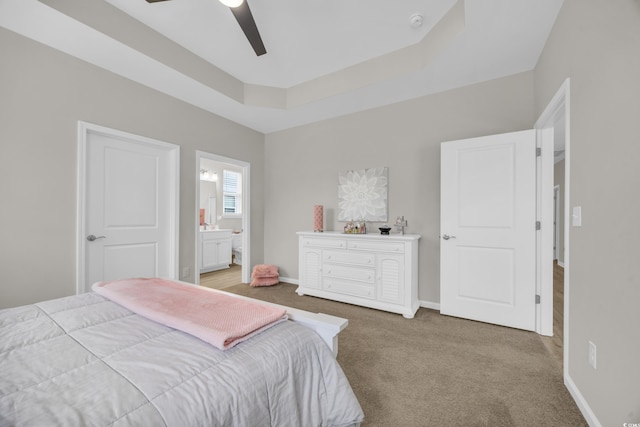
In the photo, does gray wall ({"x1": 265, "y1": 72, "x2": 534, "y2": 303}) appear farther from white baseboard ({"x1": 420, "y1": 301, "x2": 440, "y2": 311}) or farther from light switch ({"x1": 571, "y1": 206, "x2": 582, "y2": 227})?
light switch ({"x1": 571, "y1": 206, "x2": 582, "y2": 227})

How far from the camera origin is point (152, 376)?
2.75 feet

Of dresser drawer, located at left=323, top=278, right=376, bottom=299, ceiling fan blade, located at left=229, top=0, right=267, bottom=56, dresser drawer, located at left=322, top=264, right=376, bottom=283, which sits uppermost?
ceiling fan blade, located at left=229, top=0, right=267, bottom=56

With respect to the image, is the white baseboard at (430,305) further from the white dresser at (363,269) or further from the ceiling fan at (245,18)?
the ceiling fan at (245,18)

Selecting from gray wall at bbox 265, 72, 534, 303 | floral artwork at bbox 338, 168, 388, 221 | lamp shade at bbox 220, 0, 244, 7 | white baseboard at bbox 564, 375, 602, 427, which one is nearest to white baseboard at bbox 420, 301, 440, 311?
gray wall at bbox 265, 72, 534, 303

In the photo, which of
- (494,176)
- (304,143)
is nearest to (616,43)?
(494,176)

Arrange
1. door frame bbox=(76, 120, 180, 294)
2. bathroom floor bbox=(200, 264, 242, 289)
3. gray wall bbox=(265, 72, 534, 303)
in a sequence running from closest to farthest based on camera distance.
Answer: door frame bbox=(76, 120, 180, 294), gray wall bbox=(265, 72, 534, 303), bathroom floor bbox=(200, 264, 242, 289)

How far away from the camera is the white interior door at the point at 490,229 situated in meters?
2.55

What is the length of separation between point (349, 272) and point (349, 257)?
19 centimetres

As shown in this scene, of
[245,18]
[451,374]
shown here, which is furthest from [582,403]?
[245,18]

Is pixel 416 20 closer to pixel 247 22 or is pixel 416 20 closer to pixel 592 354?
pixel 247 22

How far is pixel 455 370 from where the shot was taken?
6.31ft

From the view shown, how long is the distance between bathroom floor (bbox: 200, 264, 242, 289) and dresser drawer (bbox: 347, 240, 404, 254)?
2230 millimetres

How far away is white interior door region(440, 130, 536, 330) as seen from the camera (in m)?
2.55

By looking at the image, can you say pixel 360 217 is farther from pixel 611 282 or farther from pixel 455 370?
pixel 611 282
